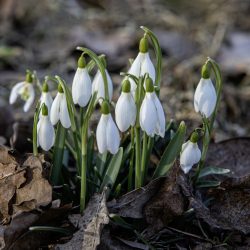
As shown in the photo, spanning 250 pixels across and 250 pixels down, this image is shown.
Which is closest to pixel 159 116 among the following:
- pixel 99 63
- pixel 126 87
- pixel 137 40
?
pixel 126 87

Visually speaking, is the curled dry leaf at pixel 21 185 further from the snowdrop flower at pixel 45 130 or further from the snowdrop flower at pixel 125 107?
the snowdrop flower at pixel 125 107

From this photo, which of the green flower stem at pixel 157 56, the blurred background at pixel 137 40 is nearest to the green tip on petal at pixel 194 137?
the green flower stem at pixel 157 56

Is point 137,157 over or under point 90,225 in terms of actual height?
over

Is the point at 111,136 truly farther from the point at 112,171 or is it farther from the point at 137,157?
the point at 112,171

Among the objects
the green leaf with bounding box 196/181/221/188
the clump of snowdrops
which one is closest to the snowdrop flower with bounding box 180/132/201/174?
the clump of snowdrops

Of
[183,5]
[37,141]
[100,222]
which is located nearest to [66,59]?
[183,5]

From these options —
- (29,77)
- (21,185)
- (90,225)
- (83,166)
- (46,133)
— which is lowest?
(90,225)
